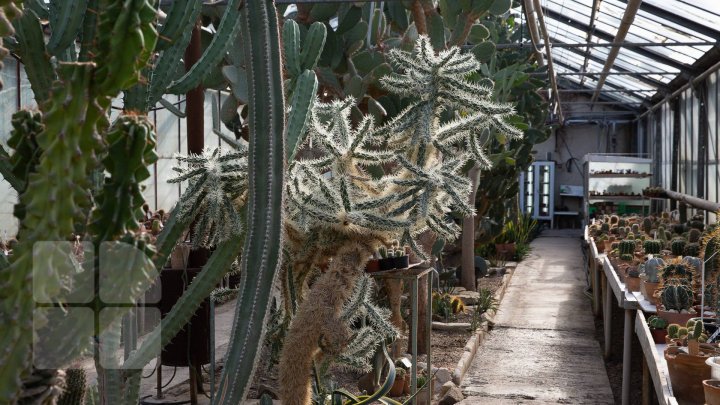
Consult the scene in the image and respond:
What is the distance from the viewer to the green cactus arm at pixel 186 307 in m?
1.67

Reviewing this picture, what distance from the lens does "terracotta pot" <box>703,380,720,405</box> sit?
2649mm

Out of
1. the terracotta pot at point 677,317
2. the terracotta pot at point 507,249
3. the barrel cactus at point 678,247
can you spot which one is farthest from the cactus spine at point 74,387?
the terracotta pot at point 507,249

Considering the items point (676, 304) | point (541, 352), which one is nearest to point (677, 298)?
point (676, 304)

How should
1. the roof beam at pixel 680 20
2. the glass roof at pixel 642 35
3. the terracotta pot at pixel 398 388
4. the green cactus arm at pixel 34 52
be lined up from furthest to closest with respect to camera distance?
the roof beam at pixel 680 20 → the glass roof at pixel 642 35 → the terracotta pot at pixel 398 388 → the green cactus arm at pixel 34 52

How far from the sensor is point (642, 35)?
445 inches

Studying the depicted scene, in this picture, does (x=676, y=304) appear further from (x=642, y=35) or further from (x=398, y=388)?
(x=642, y=35)

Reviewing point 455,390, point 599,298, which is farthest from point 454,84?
point 599,298

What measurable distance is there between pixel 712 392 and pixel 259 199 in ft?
6.53

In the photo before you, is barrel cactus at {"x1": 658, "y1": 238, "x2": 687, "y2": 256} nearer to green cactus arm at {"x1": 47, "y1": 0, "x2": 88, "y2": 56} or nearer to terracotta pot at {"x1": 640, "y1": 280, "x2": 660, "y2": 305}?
terracotta pot at {"x1": 640, "y1": 280, "x2": 660, "y2": 305}

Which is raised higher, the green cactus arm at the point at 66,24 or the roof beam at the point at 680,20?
the roof beam at the point at 680,20

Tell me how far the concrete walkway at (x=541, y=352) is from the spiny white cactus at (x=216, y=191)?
9.96ft

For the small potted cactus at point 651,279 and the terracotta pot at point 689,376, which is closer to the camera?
the terracotta pot at point 689,376

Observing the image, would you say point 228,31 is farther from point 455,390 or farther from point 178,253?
point 455,390

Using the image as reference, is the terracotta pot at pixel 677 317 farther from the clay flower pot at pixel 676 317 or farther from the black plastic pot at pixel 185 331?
the black plastic pot at pixel 185 331
